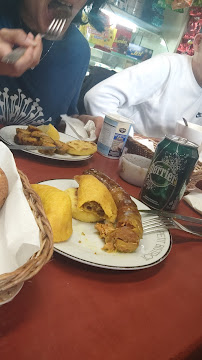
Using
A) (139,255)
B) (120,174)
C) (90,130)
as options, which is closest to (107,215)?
(139,255)

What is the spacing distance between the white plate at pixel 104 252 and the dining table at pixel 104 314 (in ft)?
A: 0.08

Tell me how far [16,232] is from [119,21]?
3.48 meters

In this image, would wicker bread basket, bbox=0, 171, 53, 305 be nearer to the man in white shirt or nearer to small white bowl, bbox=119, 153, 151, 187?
small white bowl, bbox=119, 153, 151, 187

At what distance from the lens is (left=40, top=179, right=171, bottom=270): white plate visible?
1.65 ft

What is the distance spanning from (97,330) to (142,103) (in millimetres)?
1939

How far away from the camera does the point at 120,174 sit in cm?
105

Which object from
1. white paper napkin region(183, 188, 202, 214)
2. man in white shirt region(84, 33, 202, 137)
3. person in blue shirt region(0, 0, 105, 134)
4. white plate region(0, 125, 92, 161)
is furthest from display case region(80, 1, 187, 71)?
white paper napkin region(183, 188, 202, 214)

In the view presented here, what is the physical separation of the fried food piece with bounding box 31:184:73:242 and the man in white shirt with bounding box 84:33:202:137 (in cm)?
129

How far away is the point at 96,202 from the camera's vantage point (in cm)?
64

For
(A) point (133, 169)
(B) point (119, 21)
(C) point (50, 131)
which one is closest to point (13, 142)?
(C) point (50, 131)

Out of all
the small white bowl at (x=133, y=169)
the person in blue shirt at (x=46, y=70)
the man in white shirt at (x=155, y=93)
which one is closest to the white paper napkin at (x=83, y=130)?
the person in blue shirt at (x=46, y=70)

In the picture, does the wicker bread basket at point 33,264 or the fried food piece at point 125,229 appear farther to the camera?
the fried food piece at point 125,229

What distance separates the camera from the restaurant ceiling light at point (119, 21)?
3.08 m

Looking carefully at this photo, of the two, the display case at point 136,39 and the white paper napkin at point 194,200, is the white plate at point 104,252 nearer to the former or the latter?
the white paper napkin at point 194,200
